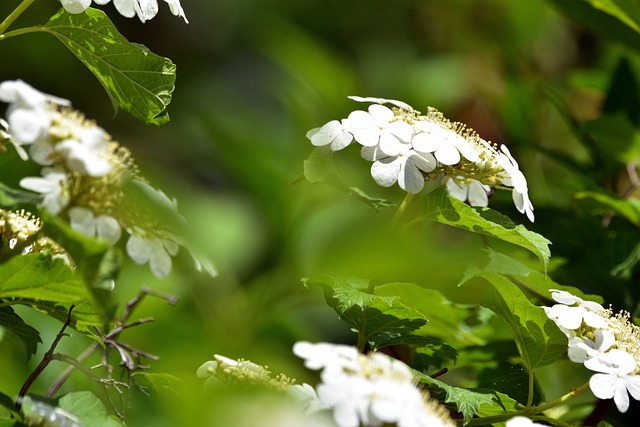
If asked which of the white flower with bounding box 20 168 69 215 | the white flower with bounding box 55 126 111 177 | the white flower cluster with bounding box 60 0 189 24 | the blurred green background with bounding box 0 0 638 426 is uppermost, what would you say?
the white flower cluster with bounding box 60 0 189 24

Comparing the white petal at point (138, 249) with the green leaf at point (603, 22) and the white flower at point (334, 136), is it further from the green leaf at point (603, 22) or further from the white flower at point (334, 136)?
the green leaf at point (603, 22)

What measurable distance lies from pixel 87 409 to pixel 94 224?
4.6 inches

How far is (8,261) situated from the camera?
1.74ft

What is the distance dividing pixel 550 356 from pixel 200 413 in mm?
447

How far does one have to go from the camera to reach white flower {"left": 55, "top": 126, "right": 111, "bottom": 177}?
1.56 feet

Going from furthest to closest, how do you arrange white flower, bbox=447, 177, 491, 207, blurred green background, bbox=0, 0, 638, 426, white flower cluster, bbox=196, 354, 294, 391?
white flower, bbox=447, 177, 491, 207
white flower cluster, bbox=196, 354, 294, 391
blurred green background, bbox=0, 0, 638, 426

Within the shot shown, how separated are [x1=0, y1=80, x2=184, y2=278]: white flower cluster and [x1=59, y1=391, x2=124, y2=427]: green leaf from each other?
0.09 m

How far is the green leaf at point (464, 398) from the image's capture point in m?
0.61

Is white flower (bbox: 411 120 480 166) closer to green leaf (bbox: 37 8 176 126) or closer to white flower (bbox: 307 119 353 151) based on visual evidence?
white flower (bbox: 307 119 353 151)

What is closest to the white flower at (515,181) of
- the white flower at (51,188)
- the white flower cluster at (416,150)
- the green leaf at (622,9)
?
the white flower cluster at (416,150)

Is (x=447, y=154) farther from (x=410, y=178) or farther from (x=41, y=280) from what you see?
(x=41, y=280)

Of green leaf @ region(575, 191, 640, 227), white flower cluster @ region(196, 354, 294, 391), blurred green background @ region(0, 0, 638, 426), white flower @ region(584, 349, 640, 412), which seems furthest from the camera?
green leaf @ region(575, 191, 640, 227)

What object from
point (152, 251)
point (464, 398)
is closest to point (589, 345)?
point (464, 398)

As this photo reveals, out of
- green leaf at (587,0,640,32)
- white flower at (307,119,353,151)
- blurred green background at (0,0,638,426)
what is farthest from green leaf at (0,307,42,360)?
green leaf at (587,0,640,32)
